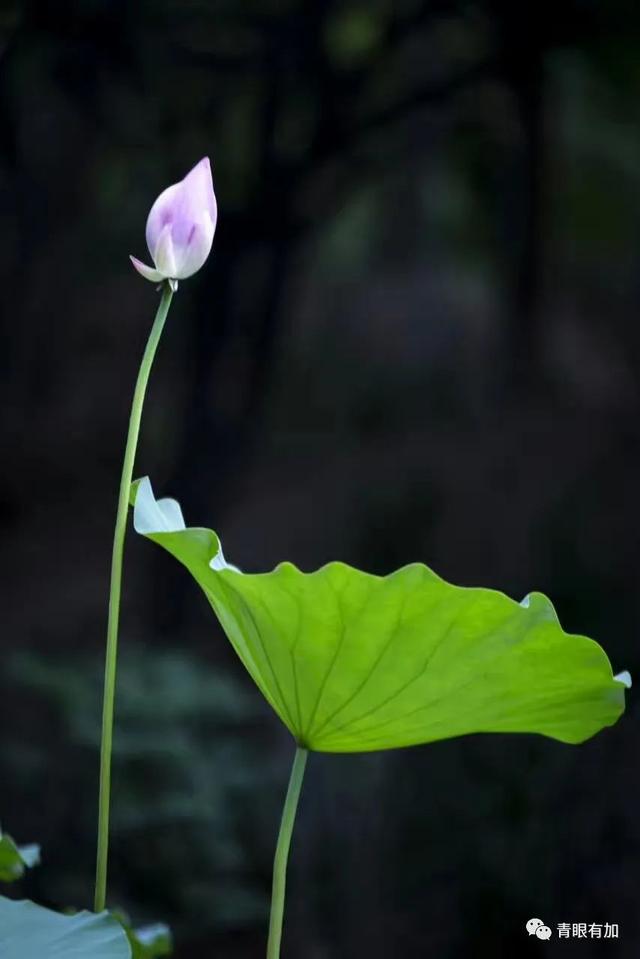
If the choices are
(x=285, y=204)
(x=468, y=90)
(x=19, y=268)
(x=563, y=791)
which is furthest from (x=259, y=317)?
(x=563, y=791)

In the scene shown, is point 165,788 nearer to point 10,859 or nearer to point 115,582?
point 10,859

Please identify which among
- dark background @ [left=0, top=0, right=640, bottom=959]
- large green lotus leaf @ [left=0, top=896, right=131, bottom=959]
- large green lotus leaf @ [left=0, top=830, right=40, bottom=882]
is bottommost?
large green lotus leaf @ [left=0, top=896, right=131, bottom=959]

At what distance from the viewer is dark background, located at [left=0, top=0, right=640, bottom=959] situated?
1.94m

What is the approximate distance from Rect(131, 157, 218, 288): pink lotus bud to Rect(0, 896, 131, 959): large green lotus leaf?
0.80 feet

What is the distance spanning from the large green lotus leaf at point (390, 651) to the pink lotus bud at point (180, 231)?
0.09 m

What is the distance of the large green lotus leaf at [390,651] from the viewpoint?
0.46 metres

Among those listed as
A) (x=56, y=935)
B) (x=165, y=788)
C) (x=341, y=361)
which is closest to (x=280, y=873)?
(x=56, y=935)

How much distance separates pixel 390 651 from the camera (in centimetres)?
48

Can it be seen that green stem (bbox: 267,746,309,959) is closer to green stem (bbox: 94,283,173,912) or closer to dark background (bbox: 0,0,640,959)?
green stem (bbox: 94,283,173,912)

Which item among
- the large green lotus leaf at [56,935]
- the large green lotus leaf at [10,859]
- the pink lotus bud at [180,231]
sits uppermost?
the pink lotus bud at [180,231]

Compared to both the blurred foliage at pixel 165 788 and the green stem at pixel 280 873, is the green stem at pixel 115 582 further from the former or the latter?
the blurred foliage at pixel 165 788

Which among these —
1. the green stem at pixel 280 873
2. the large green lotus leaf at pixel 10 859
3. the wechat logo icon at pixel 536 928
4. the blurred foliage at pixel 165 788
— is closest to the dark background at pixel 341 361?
the blurred foliage at pixel 165 788

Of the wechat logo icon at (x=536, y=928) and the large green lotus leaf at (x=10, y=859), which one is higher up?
the large green lotus leaf at (x=10, y=859)

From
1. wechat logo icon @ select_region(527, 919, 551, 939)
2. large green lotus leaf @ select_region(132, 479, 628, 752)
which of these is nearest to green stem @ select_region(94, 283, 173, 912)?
large green lotus leaf @ select_region(132, 479, 628, 752)
